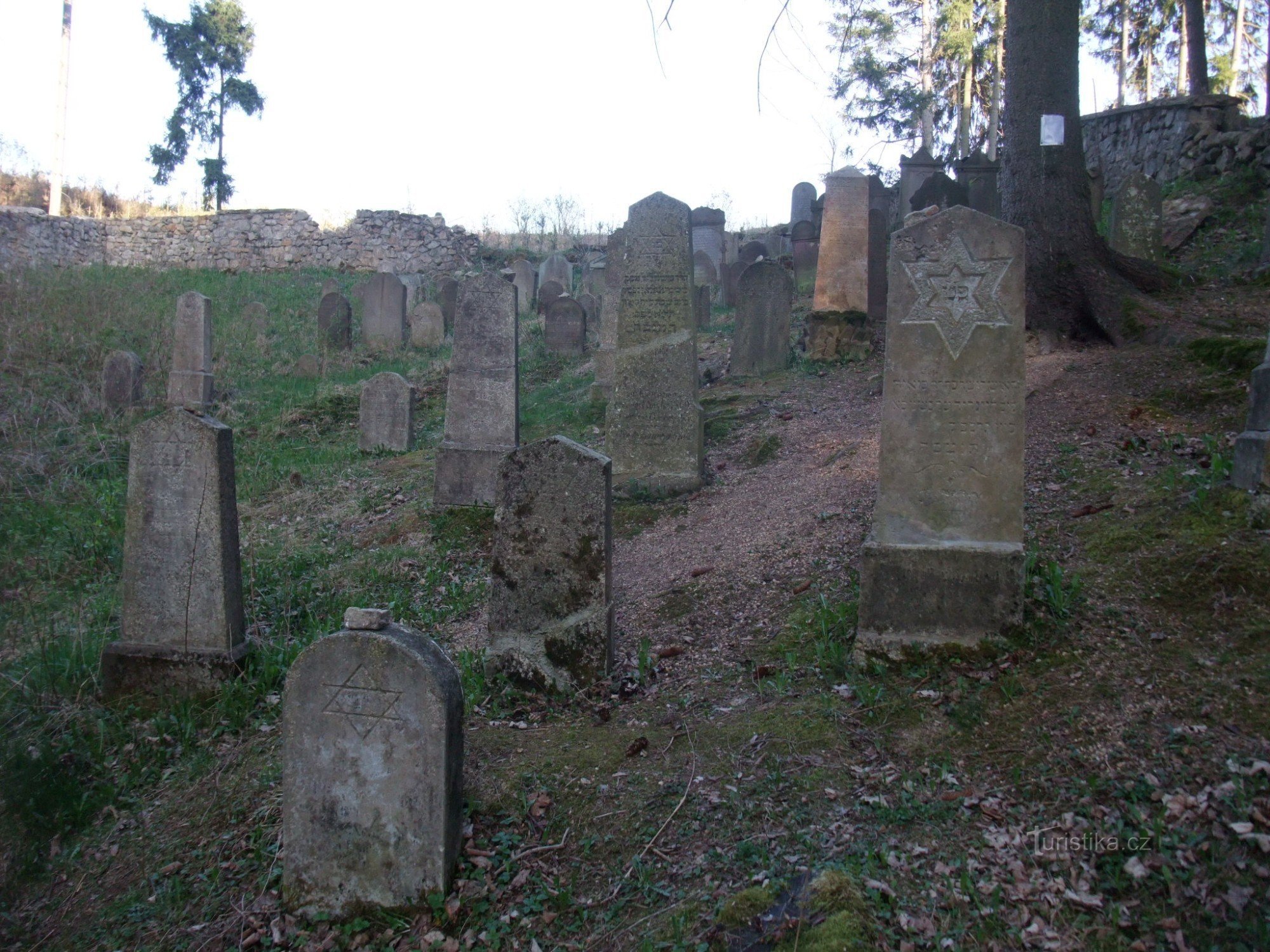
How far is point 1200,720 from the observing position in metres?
3.44

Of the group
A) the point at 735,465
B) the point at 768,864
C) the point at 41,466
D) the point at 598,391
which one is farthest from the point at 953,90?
the point at 768,864

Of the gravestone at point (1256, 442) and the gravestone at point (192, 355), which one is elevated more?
the gravestone at point (192, 355)

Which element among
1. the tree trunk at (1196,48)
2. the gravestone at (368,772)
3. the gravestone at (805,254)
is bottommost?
the gravestone at (368,772)

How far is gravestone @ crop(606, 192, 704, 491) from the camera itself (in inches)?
316

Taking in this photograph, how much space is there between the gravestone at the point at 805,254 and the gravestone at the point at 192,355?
11207 mm

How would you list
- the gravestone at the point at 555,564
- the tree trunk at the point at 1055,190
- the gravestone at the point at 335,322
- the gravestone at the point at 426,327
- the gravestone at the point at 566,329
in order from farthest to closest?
the gravestone at the point at 426,327, the gravestone at the point at 335,322, the gravestone at the point at 566,329, the tree trunk at the point at 1055,190, the gravestone at the point at 555,564

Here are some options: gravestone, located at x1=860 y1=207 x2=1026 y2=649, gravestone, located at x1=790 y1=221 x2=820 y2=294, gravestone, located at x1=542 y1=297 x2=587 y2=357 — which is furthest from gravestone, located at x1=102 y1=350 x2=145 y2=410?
gravestone, located at x1=790 y1=221 x2=820 y2=294

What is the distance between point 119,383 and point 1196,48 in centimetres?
2079

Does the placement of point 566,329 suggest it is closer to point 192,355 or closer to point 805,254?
point 805,254

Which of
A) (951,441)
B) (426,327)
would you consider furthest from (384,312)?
(951,441)

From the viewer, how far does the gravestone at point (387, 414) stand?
11062 mm

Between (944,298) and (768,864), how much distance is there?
2.79 m

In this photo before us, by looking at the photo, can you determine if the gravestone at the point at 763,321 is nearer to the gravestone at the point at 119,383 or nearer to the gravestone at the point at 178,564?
the gravestone at the point at 178,564

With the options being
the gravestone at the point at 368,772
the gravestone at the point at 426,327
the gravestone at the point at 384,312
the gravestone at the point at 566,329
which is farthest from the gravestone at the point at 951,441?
the gravestone at the point at 384,312
